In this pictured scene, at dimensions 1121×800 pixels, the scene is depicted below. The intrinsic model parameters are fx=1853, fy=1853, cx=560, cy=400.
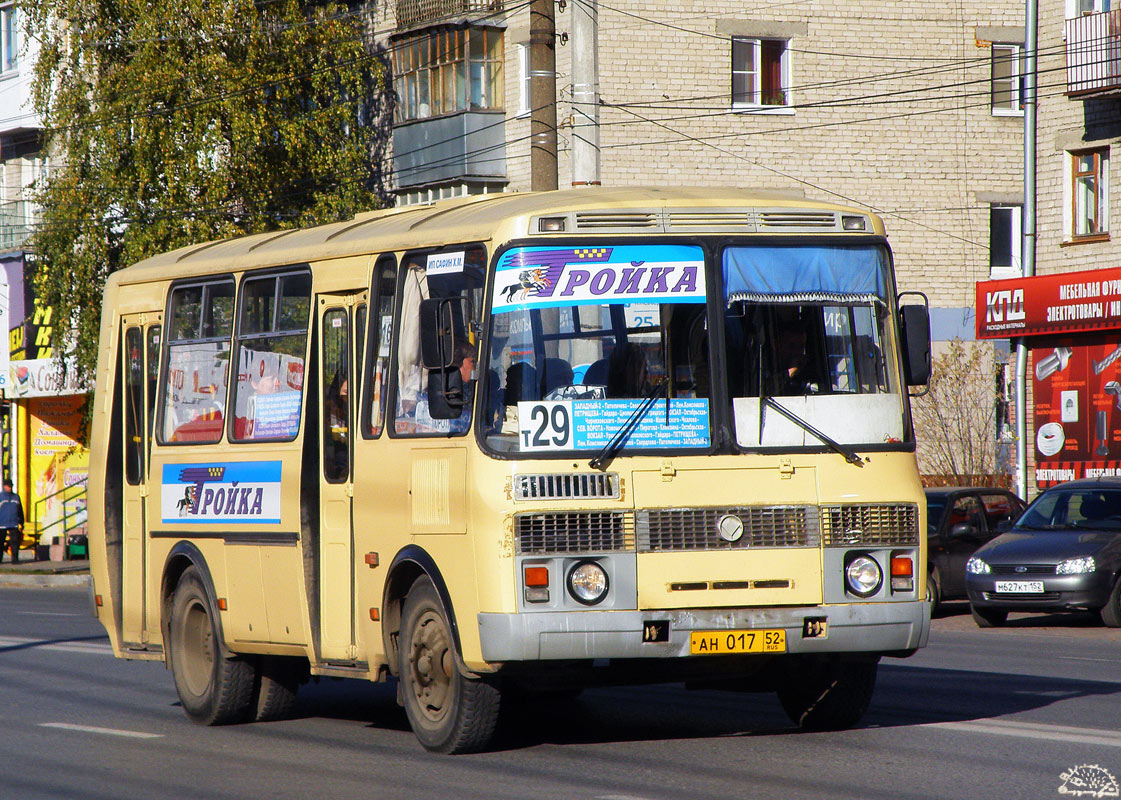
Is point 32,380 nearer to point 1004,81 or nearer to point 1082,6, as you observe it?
point 1004,81

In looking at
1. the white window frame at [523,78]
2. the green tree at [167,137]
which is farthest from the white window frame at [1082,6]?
the green tree at [167,137]

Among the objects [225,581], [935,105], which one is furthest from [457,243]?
[935,105]

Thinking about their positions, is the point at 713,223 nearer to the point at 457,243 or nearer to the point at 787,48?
the point at 457,243

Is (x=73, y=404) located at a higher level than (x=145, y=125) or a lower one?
lower

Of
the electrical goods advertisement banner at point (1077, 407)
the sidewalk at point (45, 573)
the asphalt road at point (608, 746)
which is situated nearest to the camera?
the asphalt road at point (608, 746)

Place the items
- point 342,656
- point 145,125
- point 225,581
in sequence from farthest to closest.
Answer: point 145,125
point 225,581
point 342,656

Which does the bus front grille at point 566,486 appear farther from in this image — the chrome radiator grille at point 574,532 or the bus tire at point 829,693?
the bus tire at point 829,693

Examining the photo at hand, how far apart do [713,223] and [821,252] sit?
605mm

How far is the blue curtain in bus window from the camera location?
951 cm

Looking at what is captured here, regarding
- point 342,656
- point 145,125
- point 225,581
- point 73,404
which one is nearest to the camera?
point 342,656

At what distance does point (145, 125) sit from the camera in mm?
31734

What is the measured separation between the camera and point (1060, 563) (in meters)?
20.0

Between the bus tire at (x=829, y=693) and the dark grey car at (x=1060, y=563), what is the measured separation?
404 inches

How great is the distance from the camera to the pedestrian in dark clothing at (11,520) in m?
37.7
